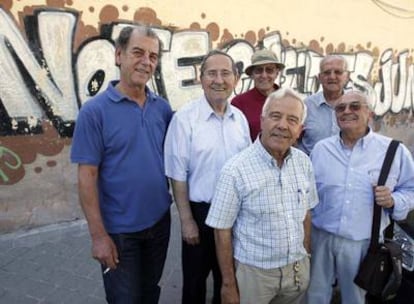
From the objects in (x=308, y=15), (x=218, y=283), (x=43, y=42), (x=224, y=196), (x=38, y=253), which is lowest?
(x=38, y=253)

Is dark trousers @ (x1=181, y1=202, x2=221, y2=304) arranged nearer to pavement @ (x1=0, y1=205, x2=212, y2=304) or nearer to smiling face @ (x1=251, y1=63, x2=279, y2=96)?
pavement @ (x1=0, y1=205, x2=212, y2=304)

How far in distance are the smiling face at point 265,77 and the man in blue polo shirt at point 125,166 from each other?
1087 millimetres

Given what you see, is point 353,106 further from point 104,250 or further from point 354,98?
point 104,250

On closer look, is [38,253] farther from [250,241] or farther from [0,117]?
[250,241]

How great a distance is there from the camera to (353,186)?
2.46 m

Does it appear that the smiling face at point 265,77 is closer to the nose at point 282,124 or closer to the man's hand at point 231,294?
the nose at point 282,124

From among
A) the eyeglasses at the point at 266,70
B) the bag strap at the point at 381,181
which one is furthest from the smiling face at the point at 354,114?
the eyeglasses at the point at 266,70

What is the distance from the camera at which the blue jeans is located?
240cm

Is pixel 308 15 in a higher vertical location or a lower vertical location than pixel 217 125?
higher

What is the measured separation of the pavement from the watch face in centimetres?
165

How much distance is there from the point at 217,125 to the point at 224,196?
0.65 meters

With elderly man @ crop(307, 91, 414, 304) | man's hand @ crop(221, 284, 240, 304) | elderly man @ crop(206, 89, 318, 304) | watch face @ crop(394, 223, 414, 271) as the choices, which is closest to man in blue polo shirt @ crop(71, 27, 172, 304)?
elderly man @ crop(206, 89, 318, 304)

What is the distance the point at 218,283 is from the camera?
318cm

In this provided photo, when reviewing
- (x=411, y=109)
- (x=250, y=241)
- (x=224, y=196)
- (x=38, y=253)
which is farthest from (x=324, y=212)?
(x=411, y=109)
